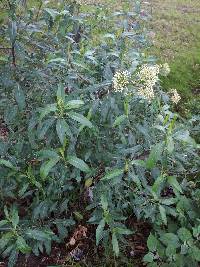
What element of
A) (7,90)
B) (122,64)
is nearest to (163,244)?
(122,64)

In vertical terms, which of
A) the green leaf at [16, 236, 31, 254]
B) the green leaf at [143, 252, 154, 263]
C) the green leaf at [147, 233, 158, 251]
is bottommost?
the green leaf at [143, 252, 154, 263]

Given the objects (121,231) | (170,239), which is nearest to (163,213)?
(170,239)

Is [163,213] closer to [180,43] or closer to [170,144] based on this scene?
[170,144]

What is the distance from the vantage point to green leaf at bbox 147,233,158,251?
3635 millimetres

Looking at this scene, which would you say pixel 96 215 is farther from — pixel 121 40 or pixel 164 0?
pixel 164 0

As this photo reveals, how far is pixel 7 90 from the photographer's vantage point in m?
3.37

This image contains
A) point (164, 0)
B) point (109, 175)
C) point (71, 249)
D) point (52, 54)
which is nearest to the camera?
point (109, 175)

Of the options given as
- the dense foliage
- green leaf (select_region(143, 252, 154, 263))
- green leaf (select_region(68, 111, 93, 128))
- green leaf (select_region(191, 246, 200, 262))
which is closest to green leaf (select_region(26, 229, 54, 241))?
the dense foliage

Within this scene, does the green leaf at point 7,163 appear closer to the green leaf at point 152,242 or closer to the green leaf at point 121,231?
the green leaf at point 121,231

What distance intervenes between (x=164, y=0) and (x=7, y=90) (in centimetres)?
775

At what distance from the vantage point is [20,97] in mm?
3105

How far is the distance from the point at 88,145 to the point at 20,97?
716 millimetres

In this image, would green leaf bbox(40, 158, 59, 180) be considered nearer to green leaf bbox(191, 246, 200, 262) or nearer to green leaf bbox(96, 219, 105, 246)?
green leaf bbox(96, 219, 105, 246)

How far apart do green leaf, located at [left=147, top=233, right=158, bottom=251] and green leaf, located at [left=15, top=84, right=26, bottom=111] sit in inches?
63.4
